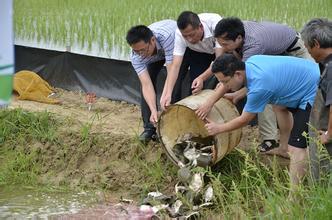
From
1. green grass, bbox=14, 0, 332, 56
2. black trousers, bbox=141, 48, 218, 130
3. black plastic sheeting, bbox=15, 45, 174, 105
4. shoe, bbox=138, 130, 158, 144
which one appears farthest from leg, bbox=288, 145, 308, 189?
green grass, bbox=14, 0, 332, 56

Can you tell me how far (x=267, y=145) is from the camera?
5633 millimetres

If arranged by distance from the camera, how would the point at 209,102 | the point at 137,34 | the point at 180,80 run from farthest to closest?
the point at 180,80
the point at 137,34
the point at 209,102

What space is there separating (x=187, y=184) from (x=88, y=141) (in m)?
1.54

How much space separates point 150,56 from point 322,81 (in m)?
1.95

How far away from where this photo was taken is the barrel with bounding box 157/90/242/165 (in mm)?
5168

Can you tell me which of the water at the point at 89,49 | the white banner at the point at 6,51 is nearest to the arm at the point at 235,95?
the white banner at the point at 6,51

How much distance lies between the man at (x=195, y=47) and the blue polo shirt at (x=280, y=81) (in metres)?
0.76

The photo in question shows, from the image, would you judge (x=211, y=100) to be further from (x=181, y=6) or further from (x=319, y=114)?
(x=181, y=6)

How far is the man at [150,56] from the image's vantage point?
548 cm

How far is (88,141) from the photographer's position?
6.36 m

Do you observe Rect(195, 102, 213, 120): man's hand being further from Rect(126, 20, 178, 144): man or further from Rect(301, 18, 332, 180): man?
Rect(301, 18, 332, 180): man

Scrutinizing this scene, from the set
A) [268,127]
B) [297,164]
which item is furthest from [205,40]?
[297,164]

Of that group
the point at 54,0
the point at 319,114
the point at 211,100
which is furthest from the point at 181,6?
the point at 319,114

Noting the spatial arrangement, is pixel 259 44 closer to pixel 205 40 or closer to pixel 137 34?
pixel 205 40
